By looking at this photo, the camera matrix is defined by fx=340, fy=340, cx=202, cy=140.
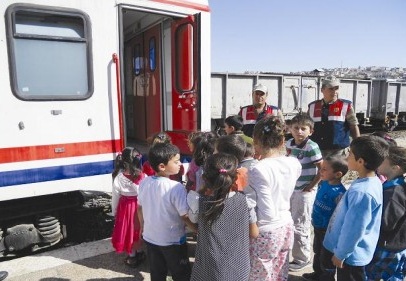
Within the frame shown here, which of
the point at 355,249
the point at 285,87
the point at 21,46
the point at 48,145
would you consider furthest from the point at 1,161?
the point at 285,87

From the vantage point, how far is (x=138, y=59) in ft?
18.9

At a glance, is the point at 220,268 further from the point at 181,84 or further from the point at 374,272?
the point at 181,84

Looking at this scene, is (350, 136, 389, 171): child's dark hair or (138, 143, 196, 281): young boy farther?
(138, 143, 196, 281): young boy

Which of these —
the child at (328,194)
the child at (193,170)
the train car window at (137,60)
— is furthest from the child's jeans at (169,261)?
the train car window at (137,60)

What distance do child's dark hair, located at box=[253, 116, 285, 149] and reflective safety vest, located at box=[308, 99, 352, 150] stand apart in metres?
1.67

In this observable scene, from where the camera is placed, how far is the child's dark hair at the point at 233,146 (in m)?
2.24

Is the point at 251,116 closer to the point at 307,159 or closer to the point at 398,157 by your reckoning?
the point at 307,159

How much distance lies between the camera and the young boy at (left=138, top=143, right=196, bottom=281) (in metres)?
2.19

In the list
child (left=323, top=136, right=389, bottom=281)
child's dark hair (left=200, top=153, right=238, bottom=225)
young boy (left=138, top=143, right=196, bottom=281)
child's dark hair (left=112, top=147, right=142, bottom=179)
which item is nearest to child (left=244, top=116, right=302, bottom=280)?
child's dark hair (left=200, top=153, right=238, bottom=225)

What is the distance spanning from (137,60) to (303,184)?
391 cm

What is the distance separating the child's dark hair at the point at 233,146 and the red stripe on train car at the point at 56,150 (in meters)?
1.69

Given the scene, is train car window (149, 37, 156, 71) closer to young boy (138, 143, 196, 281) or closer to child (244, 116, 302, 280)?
young boy (138, 143, 196, 281)

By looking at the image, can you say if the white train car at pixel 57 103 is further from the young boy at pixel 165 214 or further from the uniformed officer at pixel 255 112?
the young boy at pixel 165 214

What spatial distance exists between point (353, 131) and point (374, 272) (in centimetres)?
169
